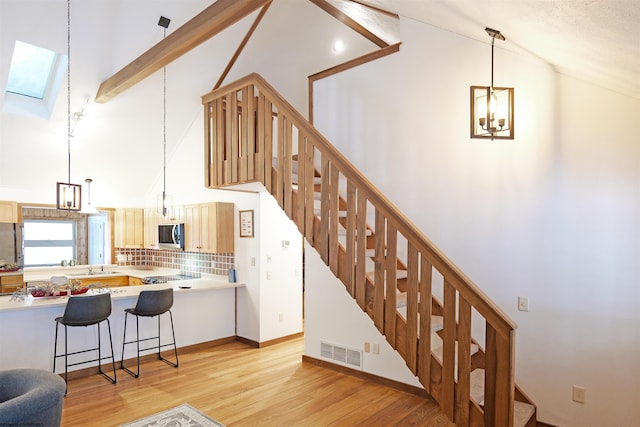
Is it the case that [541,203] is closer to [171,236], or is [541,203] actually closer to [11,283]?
[171,236]

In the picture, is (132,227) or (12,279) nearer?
(12,279)

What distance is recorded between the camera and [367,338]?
170 inches

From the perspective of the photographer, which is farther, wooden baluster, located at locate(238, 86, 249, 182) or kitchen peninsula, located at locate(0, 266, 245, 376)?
wooden baluster, located at locate(238, 86, 249, 182)

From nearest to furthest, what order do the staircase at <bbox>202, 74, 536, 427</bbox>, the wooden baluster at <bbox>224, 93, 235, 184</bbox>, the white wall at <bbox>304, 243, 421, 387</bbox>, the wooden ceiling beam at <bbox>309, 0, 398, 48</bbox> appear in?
the staircase at <bbox>202, 74, 536, 427</bbox> → the white wall at <bbox>304, 243, 421, 387</bbox> → the wooden baluster at <bbox>224, 93, 235, 184</bbox> → the wooden ceiling beam at <bbox>309, 0, 398, 48</bbox>

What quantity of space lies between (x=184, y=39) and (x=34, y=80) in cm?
285

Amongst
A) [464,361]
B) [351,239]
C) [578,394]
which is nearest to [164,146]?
[351,239]

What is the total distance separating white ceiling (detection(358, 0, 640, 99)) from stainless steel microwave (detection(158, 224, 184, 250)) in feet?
16.0

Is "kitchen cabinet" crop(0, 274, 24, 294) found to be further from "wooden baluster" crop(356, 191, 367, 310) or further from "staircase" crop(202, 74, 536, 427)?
"wooden baluster" crop(356, 191, 367, 310)

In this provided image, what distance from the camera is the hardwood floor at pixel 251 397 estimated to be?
11.4 feet

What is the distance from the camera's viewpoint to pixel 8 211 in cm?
618

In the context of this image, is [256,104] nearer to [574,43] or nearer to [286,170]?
[286,170]

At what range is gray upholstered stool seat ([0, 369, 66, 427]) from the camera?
2.08 meters

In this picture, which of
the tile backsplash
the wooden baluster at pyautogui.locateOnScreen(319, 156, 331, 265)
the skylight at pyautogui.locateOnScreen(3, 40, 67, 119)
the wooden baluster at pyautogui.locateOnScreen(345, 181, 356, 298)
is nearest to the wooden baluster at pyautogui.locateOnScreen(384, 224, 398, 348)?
the wooden baluster at pyautogui.locateOnScreen(345, 181, 356, 298)

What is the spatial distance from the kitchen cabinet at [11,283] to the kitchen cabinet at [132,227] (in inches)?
70.7
